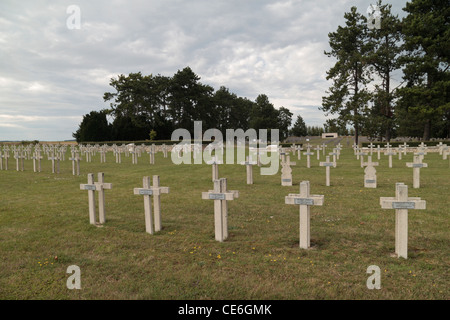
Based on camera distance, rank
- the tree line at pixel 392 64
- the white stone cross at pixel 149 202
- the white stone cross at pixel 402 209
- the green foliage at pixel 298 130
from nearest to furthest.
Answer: the white stone cross at pixel 402 209 → the white stone cross at pixel 149 202 → the tree line at pixel 392 64 → the green foliage at pixel 298 130

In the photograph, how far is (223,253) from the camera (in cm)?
497

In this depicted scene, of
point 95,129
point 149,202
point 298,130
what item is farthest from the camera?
point 298,130

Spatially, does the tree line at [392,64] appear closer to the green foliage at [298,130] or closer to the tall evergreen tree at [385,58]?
the tall evergreen tree at [385,58]

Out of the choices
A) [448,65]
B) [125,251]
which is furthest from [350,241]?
[448,65]

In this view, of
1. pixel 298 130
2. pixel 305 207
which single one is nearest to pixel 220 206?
pixel 305 207

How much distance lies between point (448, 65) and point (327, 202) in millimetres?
32108

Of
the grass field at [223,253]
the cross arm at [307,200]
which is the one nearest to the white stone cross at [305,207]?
the cross arm at [307,200]

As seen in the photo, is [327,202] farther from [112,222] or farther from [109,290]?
[109,290]

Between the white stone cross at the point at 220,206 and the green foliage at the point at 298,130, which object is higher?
the green foliage at the point at 298,130

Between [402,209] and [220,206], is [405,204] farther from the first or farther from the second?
[220,206]

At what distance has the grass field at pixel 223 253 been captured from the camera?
379cm

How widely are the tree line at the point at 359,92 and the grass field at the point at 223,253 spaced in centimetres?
2758

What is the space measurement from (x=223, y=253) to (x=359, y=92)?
3762 cm

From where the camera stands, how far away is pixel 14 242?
5.70 meters
